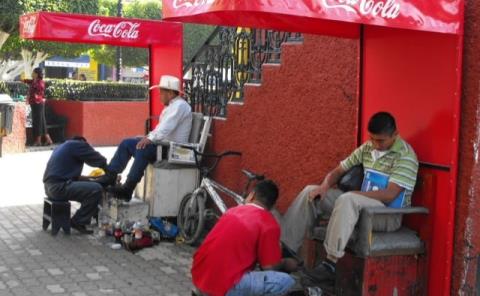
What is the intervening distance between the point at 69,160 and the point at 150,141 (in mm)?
944

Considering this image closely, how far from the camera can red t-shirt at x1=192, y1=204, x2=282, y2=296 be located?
4.42 meters

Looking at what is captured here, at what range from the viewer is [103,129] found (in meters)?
17.4

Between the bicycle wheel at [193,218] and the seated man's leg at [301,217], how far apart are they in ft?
6.88

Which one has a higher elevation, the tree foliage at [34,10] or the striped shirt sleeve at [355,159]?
the tree foliage at [34,10]

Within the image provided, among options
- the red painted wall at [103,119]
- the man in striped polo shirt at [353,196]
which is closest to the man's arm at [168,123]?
the man in striped polo shirt at [353,196]

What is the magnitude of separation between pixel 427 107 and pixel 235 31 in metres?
4.29

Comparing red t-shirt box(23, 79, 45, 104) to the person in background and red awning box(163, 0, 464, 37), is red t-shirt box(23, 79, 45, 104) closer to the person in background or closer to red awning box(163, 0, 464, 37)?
the person in background

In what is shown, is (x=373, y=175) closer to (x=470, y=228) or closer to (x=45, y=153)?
(x=470, y=228)

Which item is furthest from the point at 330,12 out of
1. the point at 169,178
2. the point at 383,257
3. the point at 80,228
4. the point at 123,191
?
the point at 80,228

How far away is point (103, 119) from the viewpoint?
17.4 metres

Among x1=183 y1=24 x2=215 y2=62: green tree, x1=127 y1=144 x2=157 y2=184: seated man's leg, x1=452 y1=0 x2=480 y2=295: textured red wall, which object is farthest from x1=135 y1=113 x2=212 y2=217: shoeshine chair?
Result: x1=183 y1=24 x2=215 y2=62: green tree

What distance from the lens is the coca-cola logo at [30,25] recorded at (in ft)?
29.5

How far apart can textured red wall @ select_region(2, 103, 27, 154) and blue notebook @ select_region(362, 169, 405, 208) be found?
10.9 meters

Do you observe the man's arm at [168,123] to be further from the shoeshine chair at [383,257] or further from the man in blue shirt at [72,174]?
the shoeshine chair at [383,257]
